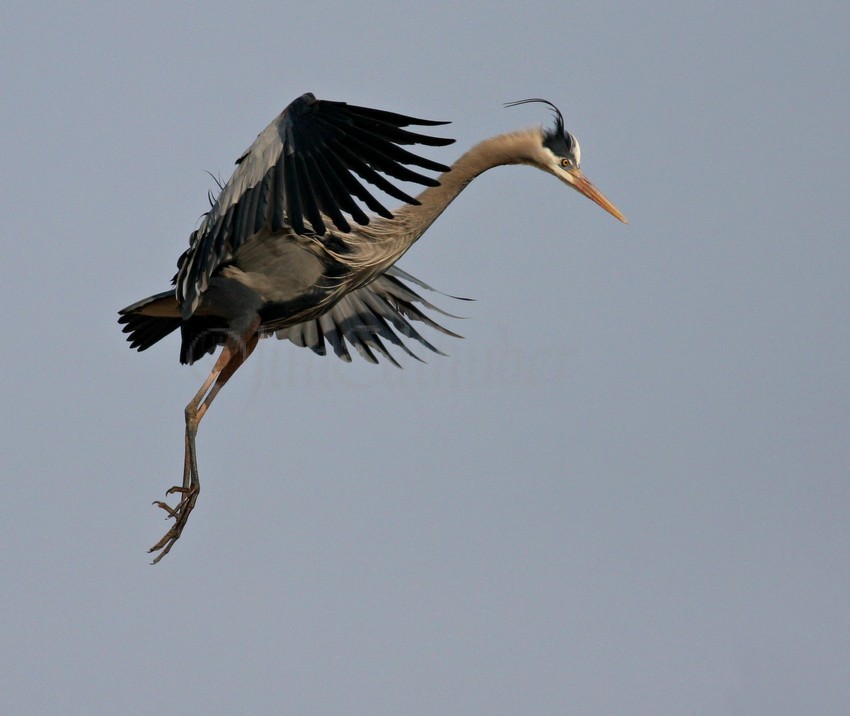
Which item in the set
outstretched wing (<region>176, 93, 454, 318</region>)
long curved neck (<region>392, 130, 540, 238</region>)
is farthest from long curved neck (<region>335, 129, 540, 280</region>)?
outstretched wing (<region>176, 93, 454, 318</region>)

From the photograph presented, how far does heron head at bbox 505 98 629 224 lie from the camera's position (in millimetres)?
10516

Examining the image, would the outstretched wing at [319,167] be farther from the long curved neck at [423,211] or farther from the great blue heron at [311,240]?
the long curved neck at [423,211]

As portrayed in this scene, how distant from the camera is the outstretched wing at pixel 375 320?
37.7 ft

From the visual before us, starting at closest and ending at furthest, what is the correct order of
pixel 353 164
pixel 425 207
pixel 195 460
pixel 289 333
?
pixel 353 164 < pixel 195 460 < pixel 425 207 < pixel 289 333

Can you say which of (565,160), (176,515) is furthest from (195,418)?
(565,160)

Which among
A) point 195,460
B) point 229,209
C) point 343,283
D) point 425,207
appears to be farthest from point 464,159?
point 195,460

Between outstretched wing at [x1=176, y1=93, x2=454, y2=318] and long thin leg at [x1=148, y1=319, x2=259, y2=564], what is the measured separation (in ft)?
3.41

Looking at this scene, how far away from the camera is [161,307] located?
33.3 feet

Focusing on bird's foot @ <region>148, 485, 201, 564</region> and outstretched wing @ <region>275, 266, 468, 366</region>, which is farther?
outstretched wing @ <region>275, 266, 468, 366</region>

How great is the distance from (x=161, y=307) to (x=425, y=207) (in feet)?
6.48

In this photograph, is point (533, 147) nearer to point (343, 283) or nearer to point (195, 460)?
point (343, 283)

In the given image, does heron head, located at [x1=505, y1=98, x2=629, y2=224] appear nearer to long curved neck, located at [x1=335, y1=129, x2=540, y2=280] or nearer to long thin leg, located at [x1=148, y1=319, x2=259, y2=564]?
long curved neck, located at [x1=335, y1=129, x2=540, y2=280]

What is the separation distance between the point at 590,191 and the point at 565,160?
12.7 inches

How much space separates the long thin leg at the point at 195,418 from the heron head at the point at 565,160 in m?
2.48
